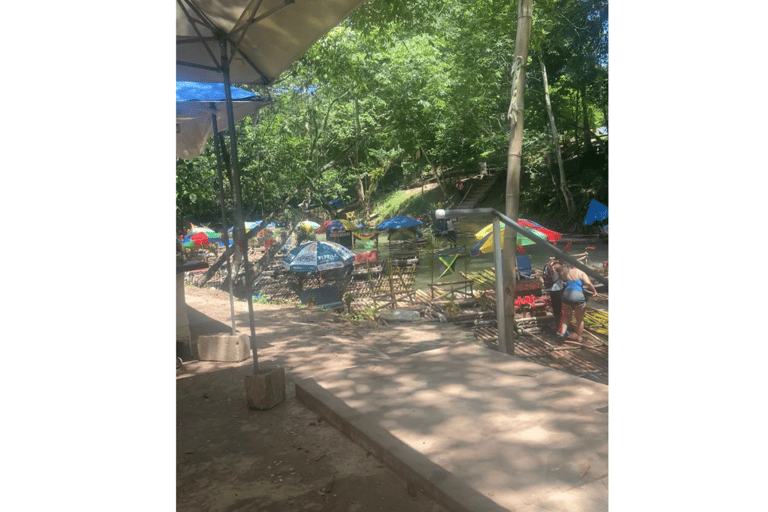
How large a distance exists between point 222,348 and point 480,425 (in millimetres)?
1794

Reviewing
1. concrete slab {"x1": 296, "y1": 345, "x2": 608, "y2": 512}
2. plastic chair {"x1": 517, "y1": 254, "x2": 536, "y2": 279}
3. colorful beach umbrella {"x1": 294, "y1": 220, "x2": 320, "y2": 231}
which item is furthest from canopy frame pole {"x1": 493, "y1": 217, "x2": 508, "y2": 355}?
colorful beach umbrella {"x1": 294, "y1": 220, "x2": 320, "y2": 231}

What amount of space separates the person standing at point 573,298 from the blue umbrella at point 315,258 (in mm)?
3790

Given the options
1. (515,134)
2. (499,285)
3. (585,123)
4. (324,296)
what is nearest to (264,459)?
(499,285)

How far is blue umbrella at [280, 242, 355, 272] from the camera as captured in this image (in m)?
9.16

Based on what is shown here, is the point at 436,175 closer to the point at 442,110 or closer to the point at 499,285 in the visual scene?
the point at 442,110

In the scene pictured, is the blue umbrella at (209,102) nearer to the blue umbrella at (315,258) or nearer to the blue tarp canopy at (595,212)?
the blue umbrella at (315,258)

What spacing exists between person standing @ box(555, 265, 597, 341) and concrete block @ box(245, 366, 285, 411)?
14.9 ft

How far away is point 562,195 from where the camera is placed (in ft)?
44.6

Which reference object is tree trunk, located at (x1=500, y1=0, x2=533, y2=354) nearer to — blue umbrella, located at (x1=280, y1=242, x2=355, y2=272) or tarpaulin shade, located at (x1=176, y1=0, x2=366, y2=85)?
tarpaulin shade, located at (x1=176, y1=0, x2=366, y2=85)

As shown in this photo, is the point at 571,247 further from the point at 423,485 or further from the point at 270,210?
the point at 423,485

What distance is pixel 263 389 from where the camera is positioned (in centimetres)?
223

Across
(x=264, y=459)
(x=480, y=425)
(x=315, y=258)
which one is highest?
(x=315, y=258)

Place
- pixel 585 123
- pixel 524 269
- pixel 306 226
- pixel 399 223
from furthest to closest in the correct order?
1. pixel 306 226
2. pixel 399 223
3. pixel 585 123
4. pixel 524 269

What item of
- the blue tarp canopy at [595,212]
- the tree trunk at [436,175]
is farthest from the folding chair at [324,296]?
the tree trunk at [436,175]
